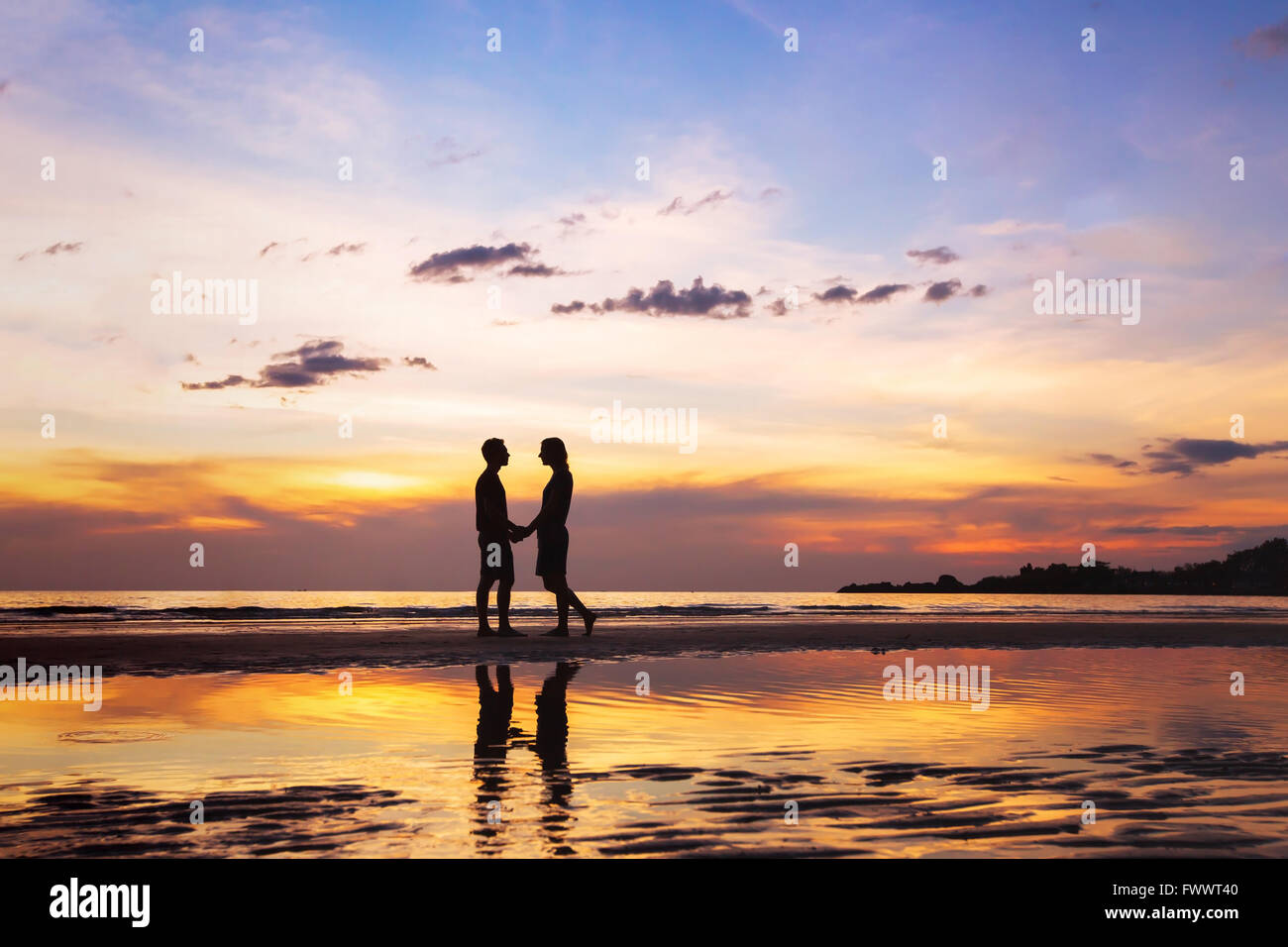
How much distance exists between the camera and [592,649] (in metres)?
15.4

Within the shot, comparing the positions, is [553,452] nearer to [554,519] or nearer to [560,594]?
[554,519]

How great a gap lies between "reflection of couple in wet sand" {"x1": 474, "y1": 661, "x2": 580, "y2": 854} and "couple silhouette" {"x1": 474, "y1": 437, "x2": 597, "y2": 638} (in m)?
4.53

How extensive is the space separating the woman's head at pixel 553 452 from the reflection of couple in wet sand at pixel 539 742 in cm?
534

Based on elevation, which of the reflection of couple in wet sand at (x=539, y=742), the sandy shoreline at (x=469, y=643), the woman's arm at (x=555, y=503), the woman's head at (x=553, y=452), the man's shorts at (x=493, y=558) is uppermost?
the woman's head at (x=553, y=452)

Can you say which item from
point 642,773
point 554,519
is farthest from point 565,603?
point 642,773

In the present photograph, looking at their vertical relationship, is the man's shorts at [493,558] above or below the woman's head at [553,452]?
below

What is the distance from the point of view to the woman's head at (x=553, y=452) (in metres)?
16.3

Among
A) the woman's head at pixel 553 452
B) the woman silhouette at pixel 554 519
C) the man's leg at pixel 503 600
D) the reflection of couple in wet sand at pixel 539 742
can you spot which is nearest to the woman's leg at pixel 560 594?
the woman silhouette at pixel 554 519

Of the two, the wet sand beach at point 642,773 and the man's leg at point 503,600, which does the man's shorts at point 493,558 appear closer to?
the man's leg at point 503,600

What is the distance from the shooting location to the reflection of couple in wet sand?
5.12 metres

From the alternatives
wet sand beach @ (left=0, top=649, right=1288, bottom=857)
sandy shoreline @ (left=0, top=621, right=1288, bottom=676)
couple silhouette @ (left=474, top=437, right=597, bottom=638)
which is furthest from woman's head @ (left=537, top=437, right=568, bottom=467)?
wet sand beach @ (left=0, top=649, right=1288, bottom=857)
